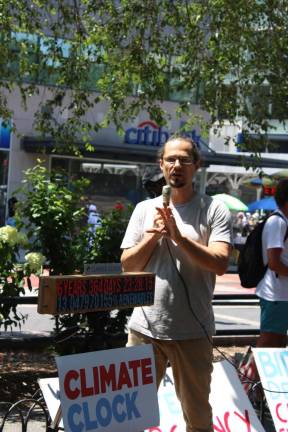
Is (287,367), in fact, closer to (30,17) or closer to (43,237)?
(43,237)

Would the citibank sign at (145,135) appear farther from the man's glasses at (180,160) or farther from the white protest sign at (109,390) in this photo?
the white protest sign at (109,390)

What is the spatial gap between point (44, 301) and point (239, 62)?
697 cm

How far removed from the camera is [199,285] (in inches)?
163

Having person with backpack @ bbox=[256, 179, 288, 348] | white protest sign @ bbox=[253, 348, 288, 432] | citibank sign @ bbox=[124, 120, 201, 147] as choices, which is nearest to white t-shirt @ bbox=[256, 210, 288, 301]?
person with backpack @ bbox=[256, 179, 288, 348]

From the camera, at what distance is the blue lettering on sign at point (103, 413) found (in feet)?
12.6

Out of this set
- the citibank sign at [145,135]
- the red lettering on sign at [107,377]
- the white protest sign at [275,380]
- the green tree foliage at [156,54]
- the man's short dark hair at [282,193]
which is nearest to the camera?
the red lettering on sign at [107,377]

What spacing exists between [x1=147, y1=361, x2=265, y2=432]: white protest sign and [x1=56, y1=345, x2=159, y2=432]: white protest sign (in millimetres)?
722

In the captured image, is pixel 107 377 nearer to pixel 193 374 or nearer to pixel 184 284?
pixel 193 374

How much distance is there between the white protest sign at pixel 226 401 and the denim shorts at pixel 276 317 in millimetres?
1072

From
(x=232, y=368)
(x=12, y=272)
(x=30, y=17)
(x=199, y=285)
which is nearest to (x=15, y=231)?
(x=12, y=272)

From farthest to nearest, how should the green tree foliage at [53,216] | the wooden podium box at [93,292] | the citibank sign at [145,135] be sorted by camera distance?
the citibank sign at [145,135]
the green tree foliage at [53,216]
the wooden podium box at [93,292]

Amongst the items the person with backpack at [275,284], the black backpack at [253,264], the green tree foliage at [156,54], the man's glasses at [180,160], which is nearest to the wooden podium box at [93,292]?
the man's glasses at [180,160]

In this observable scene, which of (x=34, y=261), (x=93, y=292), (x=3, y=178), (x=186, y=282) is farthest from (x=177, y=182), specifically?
(x=3, y=178)

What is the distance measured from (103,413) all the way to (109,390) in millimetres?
119
